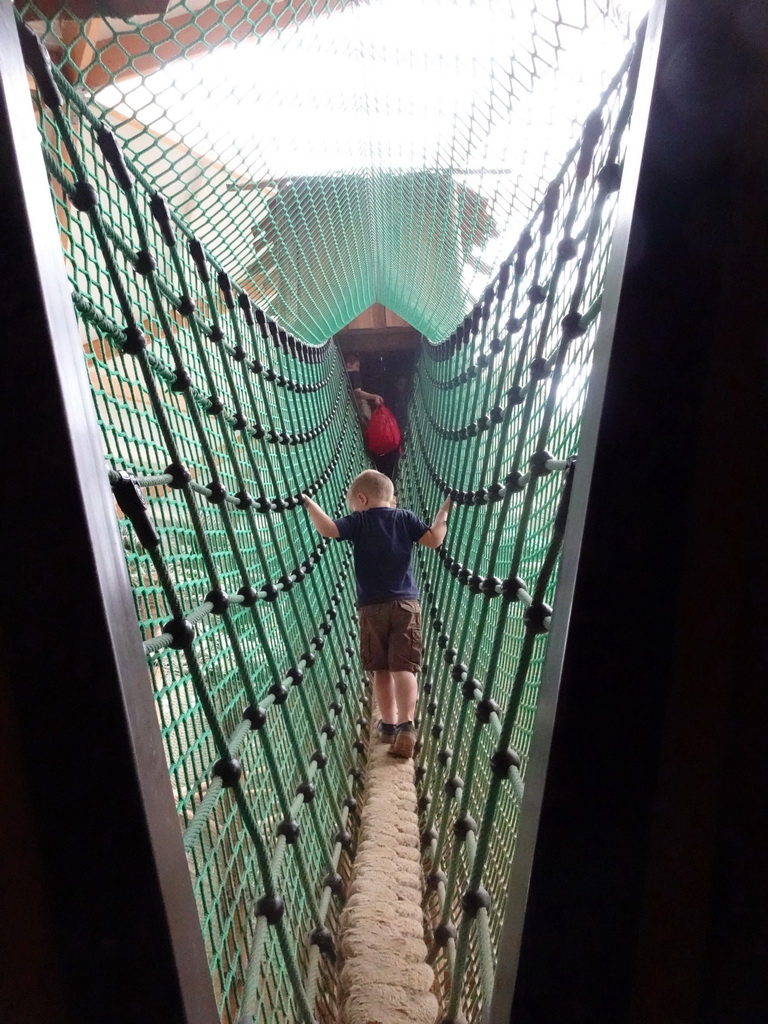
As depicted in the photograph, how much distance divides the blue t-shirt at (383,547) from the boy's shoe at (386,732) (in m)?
0.28

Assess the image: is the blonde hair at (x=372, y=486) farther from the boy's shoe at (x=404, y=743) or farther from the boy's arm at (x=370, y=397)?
the boy's arm at (x=370, y=397)

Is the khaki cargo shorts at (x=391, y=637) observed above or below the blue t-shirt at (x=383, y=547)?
below

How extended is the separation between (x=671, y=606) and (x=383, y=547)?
137cm

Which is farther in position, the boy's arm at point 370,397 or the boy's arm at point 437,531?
the boy's arm at point 370,397

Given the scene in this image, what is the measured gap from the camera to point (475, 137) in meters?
1.15

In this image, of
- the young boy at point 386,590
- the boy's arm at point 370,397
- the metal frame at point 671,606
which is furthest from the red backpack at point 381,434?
the metal frame at point 671,606

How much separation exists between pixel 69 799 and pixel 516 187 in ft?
3.41

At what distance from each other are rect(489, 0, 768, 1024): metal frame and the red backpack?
3.16 meters

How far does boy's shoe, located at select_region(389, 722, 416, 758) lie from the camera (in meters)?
1.52

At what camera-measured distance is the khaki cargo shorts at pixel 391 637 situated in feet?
5.38

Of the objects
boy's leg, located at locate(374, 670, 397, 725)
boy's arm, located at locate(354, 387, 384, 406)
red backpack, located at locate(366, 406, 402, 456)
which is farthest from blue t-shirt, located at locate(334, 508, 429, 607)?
boy's arm, located at locate(354, 387, 384, 406)

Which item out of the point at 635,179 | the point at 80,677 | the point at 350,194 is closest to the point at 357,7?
the point at 350,194

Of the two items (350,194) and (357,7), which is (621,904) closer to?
(357,7)

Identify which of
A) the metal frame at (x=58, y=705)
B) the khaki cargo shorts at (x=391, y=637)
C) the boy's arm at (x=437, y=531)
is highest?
the metal frame at (x=58, y=705)
